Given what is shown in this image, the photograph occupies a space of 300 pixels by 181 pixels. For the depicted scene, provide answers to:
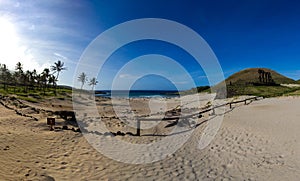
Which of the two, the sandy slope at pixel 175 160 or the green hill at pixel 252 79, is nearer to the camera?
the sandy slope at pixel 175 160

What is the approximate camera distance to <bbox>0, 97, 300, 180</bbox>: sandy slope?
6.76 metres

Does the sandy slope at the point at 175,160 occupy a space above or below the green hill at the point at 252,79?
below

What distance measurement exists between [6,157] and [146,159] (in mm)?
5693

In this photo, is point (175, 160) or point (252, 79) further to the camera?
point (252, 79)

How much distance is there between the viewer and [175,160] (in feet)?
27.3

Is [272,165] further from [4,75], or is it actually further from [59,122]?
[4,75]

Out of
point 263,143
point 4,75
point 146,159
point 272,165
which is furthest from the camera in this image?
point 4,75

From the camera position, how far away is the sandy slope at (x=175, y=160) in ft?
22.2

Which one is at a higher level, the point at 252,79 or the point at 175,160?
the point at 252,79

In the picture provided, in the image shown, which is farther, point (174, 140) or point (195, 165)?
point (174, 140)

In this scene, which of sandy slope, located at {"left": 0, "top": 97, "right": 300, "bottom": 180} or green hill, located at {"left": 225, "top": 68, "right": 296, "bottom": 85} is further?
green hill, located at {"left": 225, "top": 68, "right": 296, "bottom": 85}

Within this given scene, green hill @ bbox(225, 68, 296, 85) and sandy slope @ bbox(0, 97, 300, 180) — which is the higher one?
green hill @ bbox(225, 68, 296, 85)

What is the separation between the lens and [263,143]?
948 cm

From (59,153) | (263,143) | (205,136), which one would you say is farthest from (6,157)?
(263,143)
